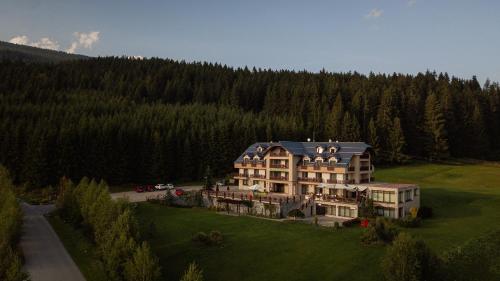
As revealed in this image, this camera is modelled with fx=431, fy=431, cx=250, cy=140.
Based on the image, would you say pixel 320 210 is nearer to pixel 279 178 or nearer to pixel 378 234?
pixel 279 178

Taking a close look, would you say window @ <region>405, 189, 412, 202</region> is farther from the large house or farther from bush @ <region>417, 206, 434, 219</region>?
bush @ <region>417, 206, 434, 219</region>

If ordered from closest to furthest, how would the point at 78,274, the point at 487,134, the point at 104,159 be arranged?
the point at 78,274 → the point at 104,159 → the point at 487,134

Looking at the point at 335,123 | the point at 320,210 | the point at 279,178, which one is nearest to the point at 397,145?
the point at 335,123

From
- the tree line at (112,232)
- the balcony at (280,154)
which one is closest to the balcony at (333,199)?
the balcony at (280,154)

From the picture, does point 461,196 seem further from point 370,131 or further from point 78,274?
point 78,274

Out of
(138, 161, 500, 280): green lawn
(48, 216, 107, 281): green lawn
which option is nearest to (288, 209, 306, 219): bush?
(138, 161, 500, 280): green lawn

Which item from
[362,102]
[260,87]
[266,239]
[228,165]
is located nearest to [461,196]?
[266,239]
